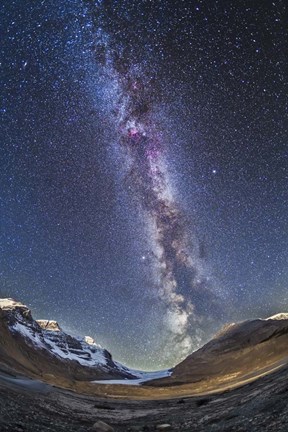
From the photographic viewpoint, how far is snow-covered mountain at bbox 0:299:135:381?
5304 centimetres

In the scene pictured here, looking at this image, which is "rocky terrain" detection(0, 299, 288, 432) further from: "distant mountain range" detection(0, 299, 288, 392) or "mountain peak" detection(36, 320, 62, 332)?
"mountain peak" detection(36, 320, 62, 332)

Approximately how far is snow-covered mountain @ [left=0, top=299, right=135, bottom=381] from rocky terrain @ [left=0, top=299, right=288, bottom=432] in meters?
0.38

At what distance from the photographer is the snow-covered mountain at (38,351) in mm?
53044

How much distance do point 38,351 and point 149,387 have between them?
40711 millimetres

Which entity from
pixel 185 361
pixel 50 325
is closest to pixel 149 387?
pixel 185 361

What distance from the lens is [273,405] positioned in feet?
17.9

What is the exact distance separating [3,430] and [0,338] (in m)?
59.2

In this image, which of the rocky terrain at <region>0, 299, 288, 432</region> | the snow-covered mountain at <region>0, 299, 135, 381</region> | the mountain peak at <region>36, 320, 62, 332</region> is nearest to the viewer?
the rocky terrain at <region>0, 299, 288, 432</region>

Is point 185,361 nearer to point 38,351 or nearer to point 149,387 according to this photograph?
point 149,387

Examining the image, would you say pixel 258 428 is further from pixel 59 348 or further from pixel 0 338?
pixel 59 348

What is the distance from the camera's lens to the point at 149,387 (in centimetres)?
4281

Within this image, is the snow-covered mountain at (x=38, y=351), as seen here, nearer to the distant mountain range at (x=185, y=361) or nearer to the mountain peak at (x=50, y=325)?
the distant mountain range at (x=185, y=361)

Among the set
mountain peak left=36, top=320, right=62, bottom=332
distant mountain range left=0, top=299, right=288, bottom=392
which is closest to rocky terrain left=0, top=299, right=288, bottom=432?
distant mountain range left=0, top=299, right=288, bottom=392

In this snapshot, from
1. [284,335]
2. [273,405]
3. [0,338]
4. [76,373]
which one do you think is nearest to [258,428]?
[273,405]
